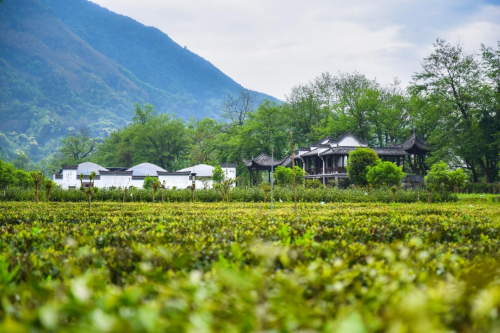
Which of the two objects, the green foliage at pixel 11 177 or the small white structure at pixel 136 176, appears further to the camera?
the small white structure at pixel 136 176

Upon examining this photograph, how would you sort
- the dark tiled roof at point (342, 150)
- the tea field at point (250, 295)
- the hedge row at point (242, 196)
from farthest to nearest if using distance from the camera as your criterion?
the dark tiled roof at point (342, 150) < the hedge row at point (242, 196) < the tea field at point (250, 295)

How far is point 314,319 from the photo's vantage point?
57.3 inches

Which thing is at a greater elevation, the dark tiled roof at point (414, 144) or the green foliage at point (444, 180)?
the dark tiled roof at point (414, 144)

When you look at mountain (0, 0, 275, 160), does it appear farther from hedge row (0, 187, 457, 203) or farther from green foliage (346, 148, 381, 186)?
green foliage (346, 148, 381, 186)

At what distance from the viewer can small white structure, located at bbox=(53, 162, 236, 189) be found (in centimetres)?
3681

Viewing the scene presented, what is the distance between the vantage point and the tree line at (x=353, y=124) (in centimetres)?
3067

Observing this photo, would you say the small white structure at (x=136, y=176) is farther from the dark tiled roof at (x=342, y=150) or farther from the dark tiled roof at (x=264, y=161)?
the dark tiled roof at (x=342, y=150)

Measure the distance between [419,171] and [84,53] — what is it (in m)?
157

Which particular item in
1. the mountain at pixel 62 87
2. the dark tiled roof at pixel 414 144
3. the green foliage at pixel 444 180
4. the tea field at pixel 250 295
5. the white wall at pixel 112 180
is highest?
the mountain at pixel 62 87

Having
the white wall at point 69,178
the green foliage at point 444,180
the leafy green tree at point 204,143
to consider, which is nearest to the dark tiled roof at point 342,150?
the green foliage at point 444,180

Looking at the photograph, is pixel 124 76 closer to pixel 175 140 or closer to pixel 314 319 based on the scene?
pixel 175 140

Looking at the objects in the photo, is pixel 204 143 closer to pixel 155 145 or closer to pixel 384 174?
pixel 155 145

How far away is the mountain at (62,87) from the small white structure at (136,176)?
46.4 meters

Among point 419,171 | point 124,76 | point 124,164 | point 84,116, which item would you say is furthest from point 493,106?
point 124,76
